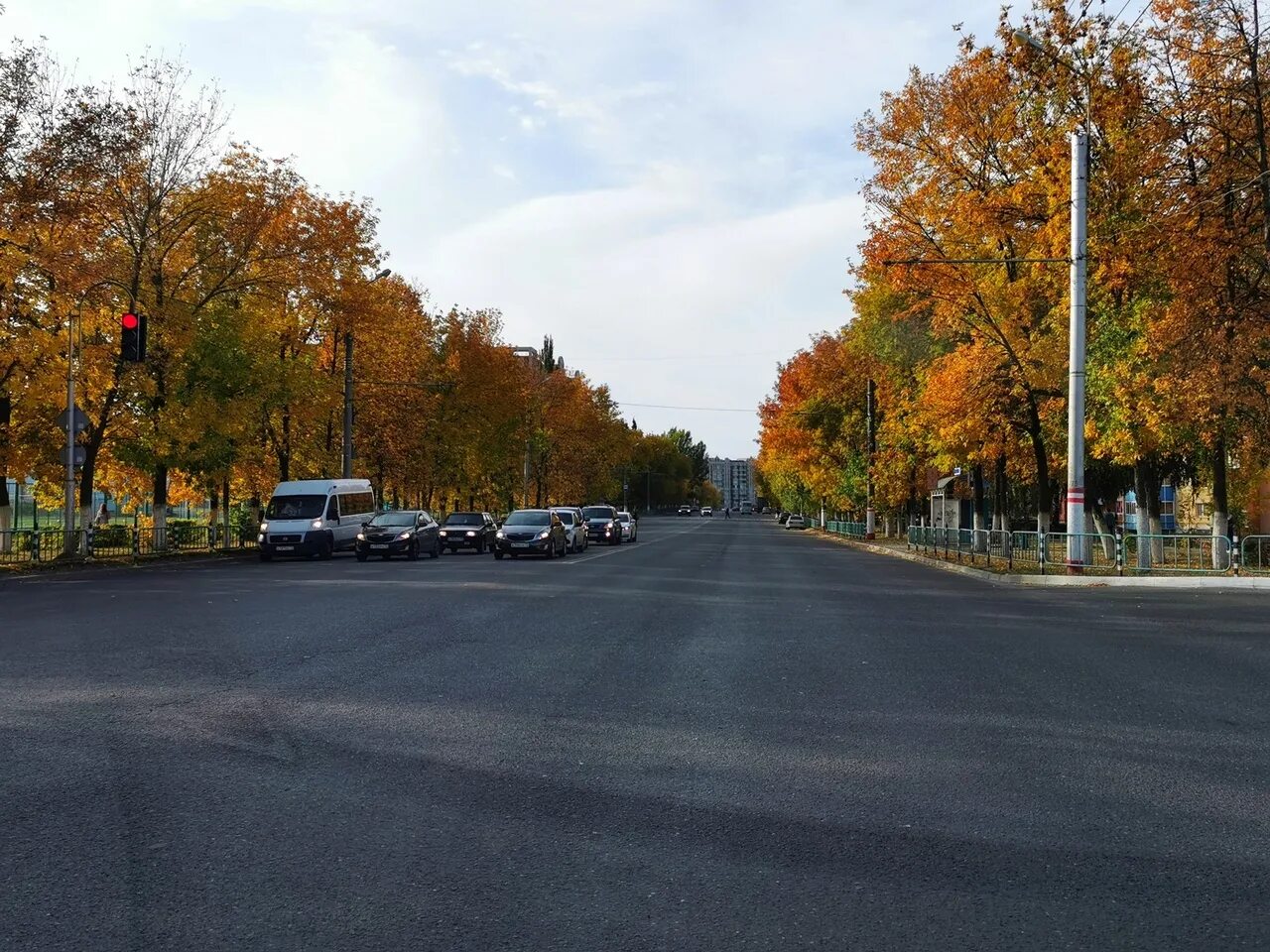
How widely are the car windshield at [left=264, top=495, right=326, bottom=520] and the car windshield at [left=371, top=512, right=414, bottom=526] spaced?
5.73ft

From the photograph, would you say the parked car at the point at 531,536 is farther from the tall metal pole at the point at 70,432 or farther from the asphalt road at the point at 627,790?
the asphalt road at the point at 627,790

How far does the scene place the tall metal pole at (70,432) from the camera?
92.2ft

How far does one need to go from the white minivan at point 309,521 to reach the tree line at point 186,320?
252cm

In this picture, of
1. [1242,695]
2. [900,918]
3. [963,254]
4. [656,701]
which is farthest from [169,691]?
[963,254]

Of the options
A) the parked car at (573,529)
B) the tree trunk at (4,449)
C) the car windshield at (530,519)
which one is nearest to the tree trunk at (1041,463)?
the car windshield at (530,519)

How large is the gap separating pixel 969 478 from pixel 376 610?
3690 cm

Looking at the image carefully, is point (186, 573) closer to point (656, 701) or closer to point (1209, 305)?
point (656, 701)

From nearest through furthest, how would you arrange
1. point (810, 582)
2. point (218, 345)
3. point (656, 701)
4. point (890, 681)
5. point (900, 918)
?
point (900, 918) < point (656, 701) < point (890, 681) < point (810, 582) < point (218, 345)

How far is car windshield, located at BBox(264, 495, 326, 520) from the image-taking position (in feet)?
113

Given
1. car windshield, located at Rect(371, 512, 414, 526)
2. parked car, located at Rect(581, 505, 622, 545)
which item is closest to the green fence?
car windshield, located at Rect(371, 512, 414, 526)

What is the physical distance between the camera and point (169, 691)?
346 inches

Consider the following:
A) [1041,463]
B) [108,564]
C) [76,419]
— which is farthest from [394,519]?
[1041,463]

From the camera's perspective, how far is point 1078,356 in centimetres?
2447

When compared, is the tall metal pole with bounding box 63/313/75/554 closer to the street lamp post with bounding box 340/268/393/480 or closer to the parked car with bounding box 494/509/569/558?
the parked car with bounding box 494/509/569/558
